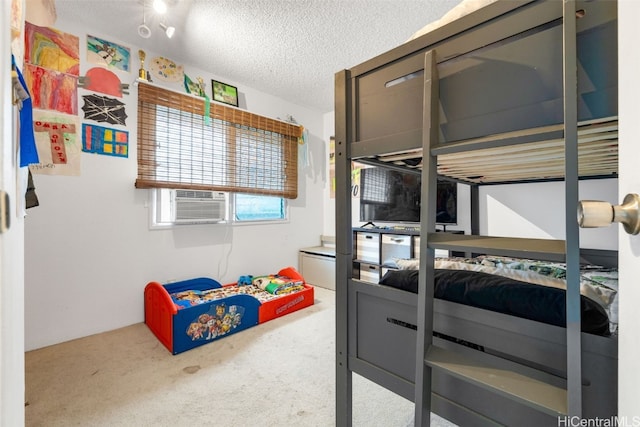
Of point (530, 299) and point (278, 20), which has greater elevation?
point (278, 20)

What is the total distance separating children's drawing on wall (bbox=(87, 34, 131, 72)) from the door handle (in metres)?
3.20

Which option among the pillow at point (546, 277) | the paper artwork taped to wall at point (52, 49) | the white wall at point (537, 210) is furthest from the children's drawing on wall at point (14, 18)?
the white wall at point (537, 210)

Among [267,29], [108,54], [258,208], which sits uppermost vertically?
[267,29]

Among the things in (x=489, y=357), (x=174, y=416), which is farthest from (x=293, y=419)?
(x=489, y=357)

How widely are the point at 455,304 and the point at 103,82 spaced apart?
9.87 ft

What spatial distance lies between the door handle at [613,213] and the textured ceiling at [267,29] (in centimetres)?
209

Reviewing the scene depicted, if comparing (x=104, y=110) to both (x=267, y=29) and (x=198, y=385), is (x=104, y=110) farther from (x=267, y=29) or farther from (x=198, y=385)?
(x=198, y=385)

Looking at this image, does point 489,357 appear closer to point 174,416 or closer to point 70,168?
point 174,416

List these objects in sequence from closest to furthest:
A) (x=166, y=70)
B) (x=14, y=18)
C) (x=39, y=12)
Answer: (x=14, y=18) < (x=39, y=12) < (x=166, y=70)

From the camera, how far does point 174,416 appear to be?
56.8 inches

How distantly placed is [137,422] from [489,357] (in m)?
1.61

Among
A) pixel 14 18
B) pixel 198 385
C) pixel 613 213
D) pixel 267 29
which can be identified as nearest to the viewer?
pixel 613 213

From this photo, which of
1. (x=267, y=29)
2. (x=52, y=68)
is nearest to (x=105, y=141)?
(x=52, y=68)

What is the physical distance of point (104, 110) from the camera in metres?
2.38
